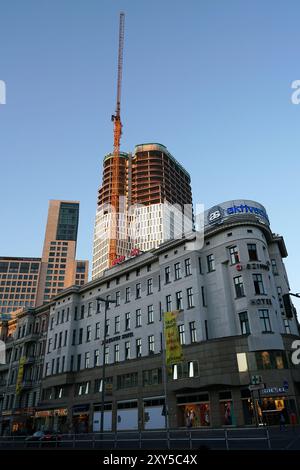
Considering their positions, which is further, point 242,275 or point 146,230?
point 146,230

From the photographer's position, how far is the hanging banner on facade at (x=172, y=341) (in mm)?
36406

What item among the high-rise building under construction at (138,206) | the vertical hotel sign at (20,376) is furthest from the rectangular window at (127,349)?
the high-rise building under construction at (138,206)

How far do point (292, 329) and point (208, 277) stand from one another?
40.3ft

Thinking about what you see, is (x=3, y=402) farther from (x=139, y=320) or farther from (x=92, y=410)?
(x=139, y=320)

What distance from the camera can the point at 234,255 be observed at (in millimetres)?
45594

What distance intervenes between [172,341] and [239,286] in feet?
37.0

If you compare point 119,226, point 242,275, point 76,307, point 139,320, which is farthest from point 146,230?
point 242,275

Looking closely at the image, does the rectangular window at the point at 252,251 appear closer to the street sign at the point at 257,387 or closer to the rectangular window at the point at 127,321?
the street sign at the point at 257,387

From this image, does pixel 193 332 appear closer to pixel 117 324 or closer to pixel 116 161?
pixel 117 324

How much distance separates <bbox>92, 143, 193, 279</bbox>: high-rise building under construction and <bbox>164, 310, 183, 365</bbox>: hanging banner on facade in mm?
115920

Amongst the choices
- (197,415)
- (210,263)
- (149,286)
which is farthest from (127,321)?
(197,415)

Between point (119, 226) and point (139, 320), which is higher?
point (119, 226)

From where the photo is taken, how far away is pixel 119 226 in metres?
163

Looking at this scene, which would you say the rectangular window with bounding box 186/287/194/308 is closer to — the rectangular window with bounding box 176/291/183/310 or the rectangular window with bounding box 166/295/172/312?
the rectangular window with bounding box 176/291/183/310
